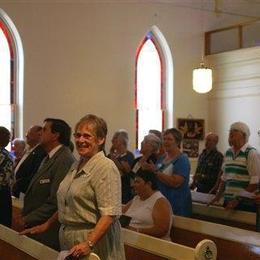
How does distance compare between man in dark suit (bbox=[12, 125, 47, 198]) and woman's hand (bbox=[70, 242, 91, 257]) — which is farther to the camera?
man in dark suit (bbox=[12, 125, 47, 198])

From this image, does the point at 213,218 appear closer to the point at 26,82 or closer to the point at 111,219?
the point at 111,219

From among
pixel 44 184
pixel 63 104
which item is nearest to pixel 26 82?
pixel 63 104

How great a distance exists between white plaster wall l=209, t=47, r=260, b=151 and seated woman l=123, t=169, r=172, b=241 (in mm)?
6193

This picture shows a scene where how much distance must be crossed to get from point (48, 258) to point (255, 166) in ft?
7.37

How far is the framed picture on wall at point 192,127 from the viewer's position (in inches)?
426

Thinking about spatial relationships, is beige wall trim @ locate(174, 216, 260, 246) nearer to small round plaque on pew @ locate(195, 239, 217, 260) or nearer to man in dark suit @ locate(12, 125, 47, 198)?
small round plaque on pew @ locate(195, 239, 217, 260)

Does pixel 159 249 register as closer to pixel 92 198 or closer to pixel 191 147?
pixel 92 198

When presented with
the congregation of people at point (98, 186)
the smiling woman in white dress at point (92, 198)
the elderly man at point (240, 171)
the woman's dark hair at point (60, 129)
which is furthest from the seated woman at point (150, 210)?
the smiling woman in white dress at point (92, 198)

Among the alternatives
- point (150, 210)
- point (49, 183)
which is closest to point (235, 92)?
point (150, 210)

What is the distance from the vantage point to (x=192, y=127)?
35.9 feet

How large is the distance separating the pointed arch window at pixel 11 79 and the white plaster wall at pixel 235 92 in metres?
3.92

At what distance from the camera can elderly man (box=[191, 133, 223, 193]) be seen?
21.7 feet

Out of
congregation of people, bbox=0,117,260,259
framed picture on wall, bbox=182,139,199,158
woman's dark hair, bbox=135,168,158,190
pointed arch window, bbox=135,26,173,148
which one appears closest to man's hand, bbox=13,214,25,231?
congregation of people, bbox=0,117,260,259

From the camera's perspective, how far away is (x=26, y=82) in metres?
9.14
